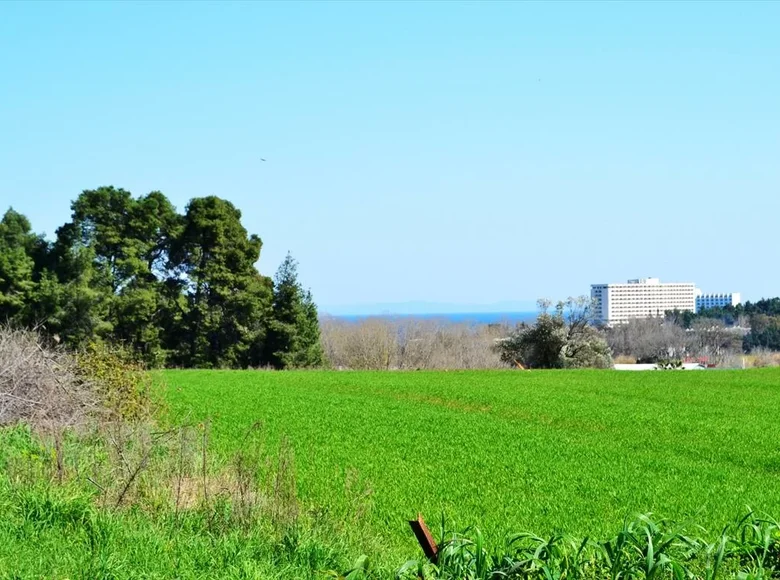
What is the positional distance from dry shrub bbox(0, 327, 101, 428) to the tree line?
26678 millimetres

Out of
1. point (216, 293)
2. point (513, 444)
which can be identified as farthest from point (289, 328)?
point (513, 444)

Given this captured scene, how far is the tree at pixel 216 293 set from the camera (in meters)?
43.3

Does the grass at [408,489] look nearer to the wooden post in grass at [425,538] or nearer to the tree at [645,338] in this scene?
the wooden post in grass at [425,538]

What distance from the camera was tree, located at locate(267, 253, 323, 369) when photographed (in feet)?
145

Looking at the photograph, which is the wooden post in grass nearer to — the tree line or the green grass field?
the green grass field

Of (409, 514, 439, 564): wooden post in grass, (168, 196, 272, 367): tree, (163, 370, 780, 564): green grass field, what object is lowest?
(163, 370, 780, 564): green grass field

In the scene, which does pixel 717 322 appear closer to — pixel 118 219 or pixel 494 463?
pixel 118 219

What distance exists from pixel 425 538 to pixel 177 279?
4022 cm

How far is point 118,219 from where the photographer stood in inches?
1715

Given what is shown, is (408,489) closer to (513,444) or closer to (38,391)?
(513,444)

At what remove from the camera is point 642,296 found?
152375 millimetres

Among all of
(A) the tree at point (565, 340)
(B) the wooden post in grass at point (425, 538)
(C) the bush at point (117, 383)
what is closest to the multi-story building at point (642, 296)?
(A) the tree at point (565, 340)

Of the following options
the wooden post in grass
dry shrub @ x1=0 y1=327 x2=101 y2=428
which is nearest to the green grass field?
the wooden post in grass

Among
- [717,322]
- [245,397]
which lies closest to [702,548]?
[245,397]
